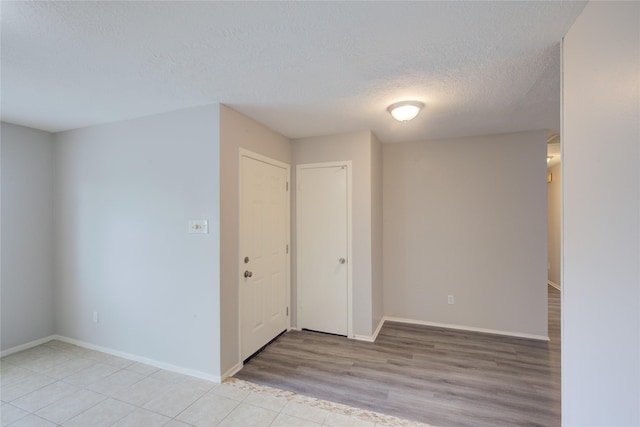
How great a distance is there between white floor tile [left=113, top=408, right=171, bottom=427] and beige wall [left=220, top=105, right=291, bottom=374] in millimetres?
547

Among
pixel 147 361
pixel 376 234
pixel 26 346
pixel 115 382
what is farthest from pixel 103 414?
pixel 376 234

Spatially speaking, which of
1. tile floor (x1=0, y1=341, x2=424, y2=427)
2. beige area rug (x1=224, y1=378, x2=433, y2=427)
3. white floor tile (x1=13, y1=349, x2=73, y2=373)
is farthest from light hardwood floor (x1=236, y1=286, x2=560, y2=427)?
white floor tile (x1=13, y1=349, x2=73, y2=373)

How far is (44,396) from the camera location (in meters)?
2.29

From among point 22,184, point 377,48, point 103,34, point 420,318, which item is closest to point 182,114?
point 103,34

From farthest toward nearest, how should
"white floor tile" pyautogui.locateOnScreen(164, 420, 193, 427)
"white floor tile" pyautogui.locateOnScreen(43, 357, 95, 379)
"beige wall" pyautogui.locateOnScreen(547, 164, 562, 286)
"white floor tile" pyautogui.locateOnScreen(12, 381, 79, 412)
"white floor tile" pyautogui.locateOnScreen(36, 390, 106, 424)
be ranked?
"beige wall" pyautogui.locateOnScreen(547, 164, 562, 286), "white floor tile" pyautogui.locateOnScreen(43, 357, 95, 379), "white floor tile" pyautogui.locateOnScreen(12, 381, 79, 412), "white floor tile" pyautogui.locateOnScreen(36, 390, 106, 424), "white floor tile" pyautogui.locateOnScreen(164, 420, 193, 427)

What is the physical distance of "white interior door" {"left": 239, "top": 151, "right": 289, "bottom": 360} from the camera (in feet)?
9.20

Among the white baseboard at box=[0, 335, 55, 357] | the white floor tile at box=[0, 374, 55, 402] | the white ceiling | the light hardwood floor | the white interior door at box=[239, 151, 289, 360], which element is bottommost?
the light hardwood floor

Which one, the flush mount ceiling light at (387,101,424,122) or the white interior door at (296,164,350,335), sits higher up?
the flush mount ceiling light at (387,101,424,122)

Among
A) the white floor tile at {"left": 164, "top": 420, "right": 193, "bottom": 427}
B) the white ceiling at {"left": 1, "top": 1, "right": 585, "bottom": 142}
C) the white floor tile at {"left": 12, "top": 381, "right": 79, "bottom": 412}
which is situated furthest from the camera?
the white floor tile at {"left": 12, "top": 381, "right": 79, "bottom": 412}

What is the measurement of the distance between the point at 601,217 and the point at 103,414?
3292 mm

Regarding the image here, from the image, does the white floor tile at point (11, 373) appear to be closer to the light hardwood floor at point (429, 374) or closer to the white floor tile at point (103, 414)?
the white floor tile at point (103, 414)

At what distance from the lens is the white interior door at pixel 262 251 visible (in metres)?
2.80

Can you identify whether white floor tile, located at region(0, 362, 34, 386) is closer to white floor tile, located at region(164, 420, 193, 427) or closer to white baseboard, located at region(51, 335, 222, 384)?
white baseboard, located at region(51, 335, 222, 384)

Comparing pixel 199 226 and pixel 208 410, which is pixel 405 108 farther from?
pixel 208 410
